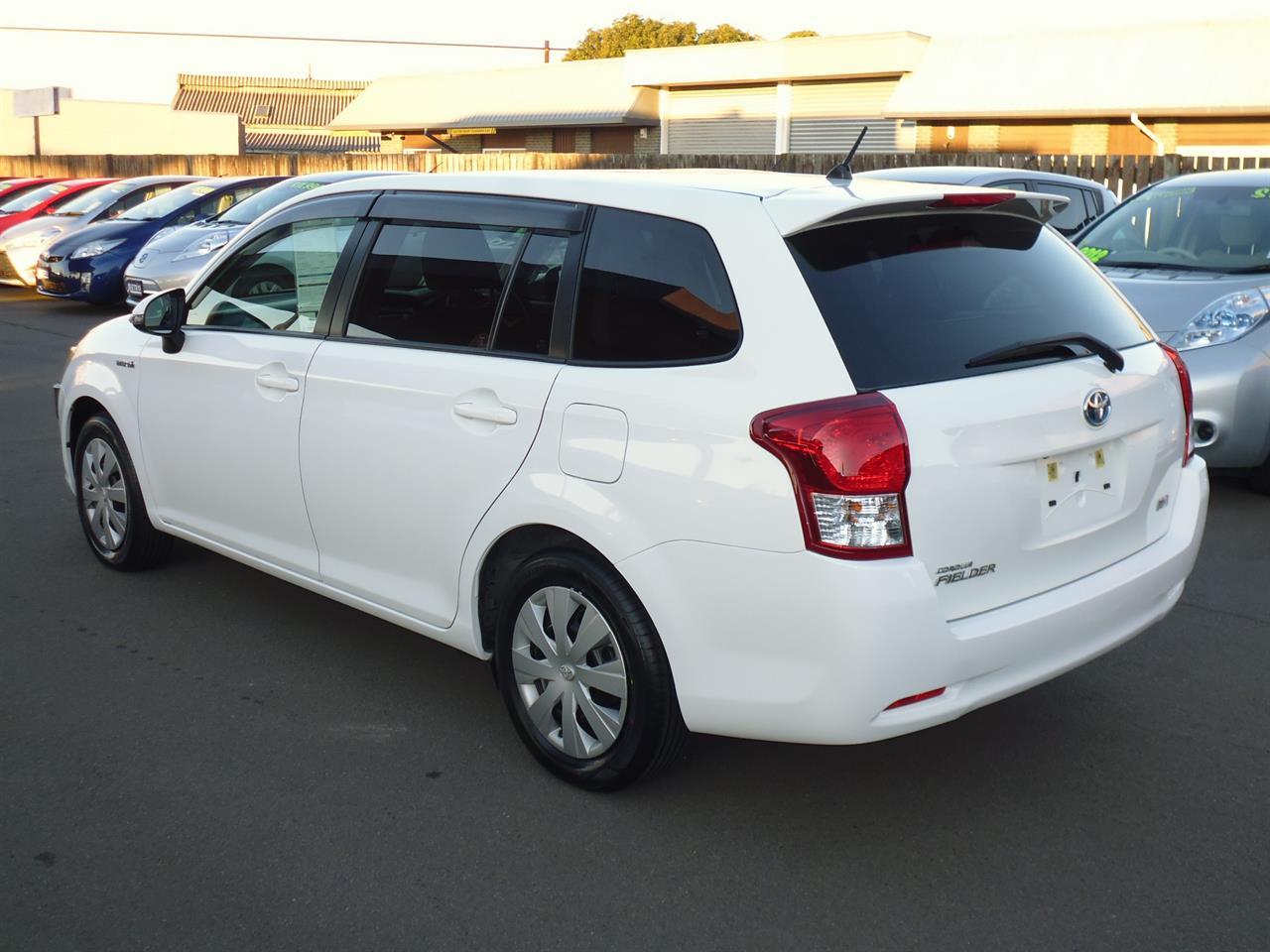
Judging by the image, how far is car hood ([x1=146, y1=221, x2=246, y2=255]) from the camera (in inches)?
592

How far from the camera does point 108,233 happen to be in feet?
54.7

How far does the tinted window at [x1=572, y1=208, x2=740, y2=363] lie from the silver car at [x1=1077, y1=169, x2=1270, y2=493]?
13.3 ft

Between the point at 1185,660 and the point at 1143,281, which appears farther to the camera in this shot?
the point at 1143,281

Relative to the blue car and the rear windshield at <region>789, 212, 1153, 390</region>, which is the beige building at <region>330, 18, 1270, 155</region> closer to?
the blue car

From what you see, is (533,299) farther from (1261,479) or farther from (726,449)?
(1261,479)

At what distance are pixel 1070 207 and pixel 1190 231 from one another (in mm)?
3512

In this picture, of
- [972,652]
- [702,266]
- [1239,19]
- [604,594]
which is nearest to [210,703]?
[604,594]

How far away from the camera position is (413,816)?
12.0ft

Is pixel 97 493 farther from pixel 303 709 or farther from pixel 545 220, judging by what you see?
pixel 545 220

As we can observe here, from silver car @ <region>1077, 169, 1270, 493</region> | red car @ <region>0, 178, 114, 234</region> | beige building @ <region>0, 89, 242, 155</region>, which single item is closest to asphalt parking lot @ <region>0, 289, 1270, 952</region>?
silver car @ <region>1077, 169, 1270, 493</region>

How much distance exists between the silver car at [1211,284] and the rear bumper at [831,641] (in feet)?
11.8

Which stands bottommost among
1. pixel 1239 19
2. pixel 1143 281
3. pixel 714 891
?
pixel 714 891

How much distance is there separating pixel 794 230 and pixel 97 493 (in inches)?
151

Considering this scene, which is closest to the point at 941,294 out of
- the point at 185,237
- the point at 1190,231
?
the point at 1190,231
